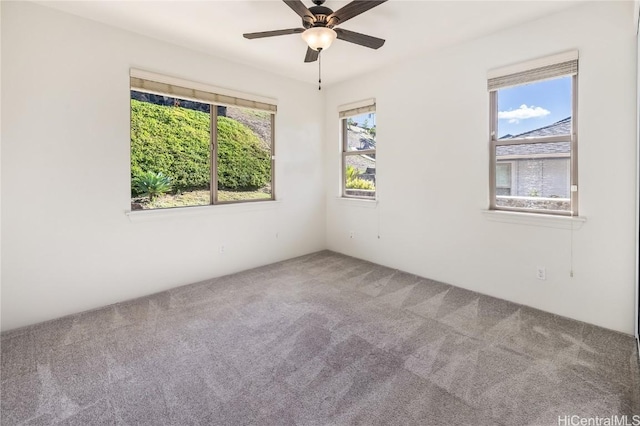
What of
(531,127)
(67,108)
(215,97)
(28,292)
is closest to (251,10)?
(215,97)

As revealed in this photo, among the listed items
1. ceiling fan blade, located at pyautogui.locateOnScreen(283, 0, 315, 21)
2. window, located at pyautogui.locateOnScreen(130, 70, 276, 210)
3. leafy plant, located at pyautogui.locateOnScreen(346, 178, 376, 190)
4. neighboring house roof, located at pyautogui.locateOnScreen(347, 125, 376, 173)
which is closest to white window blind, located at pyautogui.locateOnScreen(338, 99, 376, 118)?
neighboring house roof, located at pyautogui.locateOnScreen(347, 125, 376, 173)

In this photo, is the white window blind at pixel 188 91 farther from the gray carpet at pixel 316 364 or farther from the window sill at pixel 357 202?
the gray carpet at pixel 316 364

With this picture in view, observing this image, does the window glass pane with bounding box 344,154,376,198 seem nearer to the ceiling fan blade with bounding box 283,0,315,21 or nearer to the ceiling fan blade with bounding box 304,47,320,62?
the ceiling fan blade with bounding box 304,47,320,62

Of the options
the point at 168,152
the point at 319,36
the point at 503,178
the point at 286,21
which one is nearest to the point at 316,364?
the point at 319,36

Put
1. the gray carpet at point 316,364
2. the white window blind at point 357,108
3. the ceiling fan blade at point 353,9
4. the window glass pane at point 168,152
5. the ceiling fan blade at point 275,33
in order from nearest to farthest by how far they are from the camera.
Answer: the gray carpet at point 316,364
the ceiling fan blade at point 353,9
the ceiling fan blade at point 275,33
the window glass pane at point 168,152
the white window blind at point 357,108

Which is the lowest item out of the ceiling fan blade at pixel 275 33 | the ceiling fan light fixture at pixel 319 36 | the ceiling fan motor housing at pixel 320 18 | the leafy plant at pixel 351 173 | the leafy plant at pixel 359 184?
the leafy plant at pixel 359 184

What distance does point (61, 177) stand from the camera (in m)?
2.86

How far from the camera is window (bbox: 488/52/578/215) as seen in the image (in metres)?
2.83

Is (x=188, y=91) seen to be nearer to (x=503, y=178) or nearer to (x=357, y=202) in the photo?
(x=357, y=202)

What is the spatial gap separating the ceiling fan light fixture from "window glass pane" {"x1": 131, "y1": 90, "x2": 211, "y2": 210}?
2.06 metres

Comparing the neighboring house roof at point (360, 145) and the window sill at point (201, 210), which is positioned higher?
the neighboring house roof at point (360, 145)

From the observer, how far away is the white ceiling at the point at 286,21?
8.80 feet

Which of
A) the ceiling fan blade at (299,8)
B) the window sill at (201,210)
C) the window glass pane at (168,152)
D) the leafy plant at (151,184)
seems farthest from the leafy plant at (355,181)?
the ceiling fan blade at (299,8)

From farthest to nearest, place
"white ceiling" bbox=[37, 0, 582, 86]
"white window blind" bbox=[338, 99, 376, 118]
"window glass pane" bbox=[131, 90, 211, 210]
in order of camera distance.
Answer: "white window blind" bbox=[338, 99, 376, 118]
"window glass pane" bbox=[131, 90, 211, 210]
"white ceiling" bbox=[37, 0, 582, 86]
